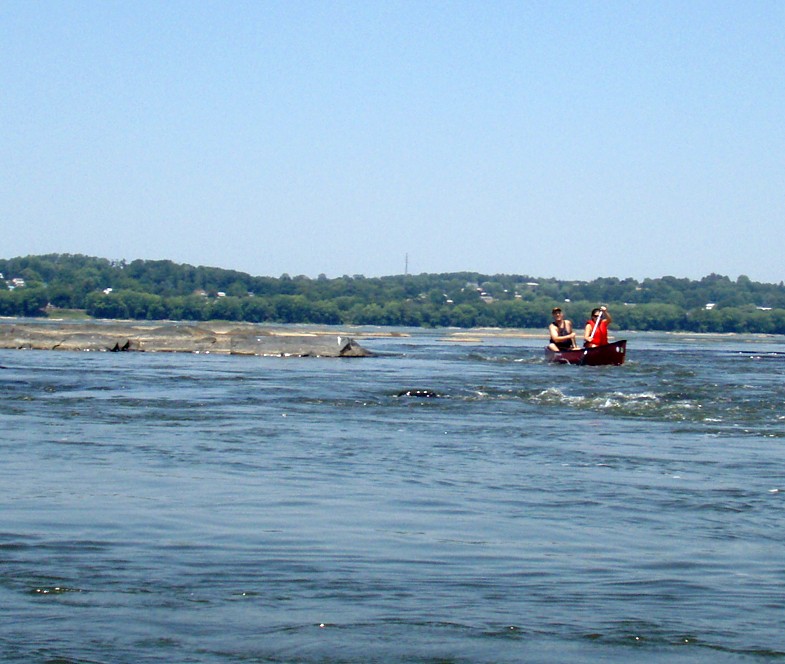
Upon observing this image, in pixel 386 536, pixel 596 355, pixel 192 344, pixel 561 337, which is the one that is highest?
pixel 561 337

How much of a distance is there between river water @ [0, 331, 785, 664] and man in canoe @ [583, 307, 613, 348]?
15609 mm

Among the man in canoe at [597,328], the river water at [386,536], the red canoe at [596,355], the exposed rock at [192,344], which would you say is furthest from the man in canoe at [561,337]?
the river water at [386,536]

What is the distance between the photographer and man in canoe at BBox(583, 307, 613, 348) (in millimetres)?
33938

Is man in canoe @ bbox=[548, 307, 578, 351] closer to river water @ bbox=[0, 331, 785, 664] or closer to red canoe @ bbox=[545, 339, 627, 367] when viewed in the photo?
red canoe @ bbox=[545, 339, 627, 367]

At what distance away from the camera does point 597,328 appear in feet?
112

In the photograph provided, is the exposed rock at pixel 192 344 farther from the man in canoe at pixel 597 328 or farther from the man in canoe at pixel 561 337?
the man in canoe at pixel 597 328

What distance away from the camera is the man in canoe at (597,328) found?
33938 mm

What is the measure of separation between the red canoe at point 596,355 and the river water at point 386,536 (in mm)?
15769

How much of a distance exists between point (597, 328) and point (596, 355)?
0.70 meters

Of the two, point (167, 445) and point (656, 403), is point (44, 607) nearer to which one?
point (167, 445)

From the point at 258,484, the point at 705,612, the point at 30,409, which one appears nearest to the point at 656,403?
the point at 30,409

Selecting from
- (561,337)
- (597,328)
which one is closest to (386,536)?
(597,328)

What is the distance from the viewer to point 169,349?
45.4 metres

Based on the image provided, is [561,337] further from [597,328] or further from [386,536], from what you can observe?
[386,536]
